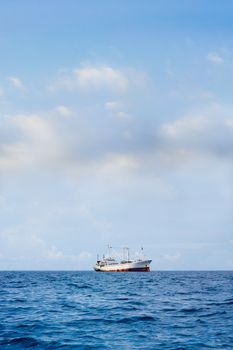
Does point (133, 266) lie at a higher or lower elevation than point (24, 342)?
lower

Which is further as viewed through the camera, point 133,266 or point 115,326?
point 133,266

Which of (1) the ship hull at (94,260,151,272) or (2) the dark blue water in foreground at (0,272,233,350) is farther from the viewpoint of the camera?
(1) the ship hull at (94,260,151,272)

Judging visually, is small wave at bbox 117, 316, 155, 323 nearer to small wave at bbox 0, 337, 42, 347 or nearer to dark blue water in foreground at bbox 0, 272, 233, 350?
dark blue water in foreground at bbox 0, 272, 233, 350

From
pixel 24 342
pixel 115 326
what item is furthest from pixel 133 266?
pixel 24 342

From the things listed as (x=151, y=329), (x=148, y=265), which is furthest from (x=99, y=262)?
(x=151, y=329)

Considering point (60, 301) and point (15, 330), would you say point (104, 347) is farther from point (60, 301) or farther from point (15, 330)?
point (60, 301)

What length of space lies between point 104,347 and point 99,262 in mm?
170452

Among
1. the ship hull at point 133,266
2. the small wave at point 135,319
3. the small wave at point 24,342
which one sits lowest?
the ship hull at point 133,266

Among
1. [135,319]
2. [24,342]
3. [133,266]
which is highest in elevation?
[24,342]

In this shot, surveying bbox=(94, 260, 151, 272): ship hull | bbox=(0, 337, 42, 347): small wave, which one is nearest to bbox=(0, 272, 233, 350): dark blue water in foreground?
bbox=(0, 337, 42, 347): small wave

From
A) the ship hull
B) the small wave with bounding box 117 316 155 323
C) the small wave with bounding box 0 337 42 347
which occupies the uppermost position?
the small wave with bounding box 0 337 42 347

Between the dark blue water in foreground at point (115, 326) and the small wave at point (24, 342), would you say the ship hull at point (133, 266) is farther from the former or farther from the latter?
the small wave at point (24, 342)

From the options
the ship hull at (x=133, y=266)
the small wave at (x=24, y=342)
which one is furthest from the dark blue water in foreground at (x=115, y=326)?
the ship hull at (x=133, y=266)

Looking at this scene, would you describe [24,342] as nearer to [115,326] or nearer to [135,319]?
[115,326]
